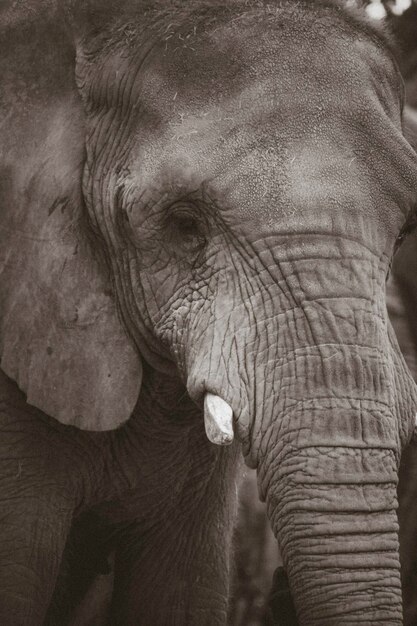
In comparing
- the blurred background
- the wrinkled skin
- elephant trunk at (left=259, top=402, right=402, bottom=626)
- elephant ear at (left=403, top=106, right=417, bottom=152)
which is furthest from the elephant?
the blurred background

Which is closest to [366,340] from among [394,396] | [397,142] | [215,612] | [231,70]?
[394,396]

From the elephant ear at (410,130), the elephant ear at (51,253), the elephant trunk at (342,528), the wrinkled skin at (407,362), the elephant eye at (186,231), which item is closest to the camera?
the elephant trunk at (342,528)

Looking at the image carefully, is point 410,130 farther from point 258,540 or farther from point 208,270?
point 258,540

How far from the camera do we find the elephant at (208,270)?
3379mm

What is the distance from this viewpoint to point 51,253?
3875 mm

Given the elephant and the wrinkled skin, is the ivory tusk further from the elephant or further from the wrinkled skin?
the wrinkled skin

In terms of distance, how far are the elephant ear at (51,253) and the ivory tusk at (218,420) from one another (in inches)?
16.3

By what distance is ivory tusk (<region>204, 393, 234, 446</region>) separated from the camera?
337 centimetres

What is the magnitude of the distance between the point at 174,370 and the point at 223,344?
44 cm

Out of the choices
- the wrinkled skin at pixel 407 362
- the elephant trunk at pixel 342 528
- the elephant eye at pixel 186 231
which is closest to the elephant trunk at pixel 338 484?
the elephant trunk at pixel 342 528

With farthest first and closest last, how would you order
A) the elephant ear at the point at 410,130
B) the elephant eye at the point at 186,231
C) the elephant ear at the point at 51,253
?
the elephant ear at the point at 410,130 → the elephant ear at the point at 51,253 → the elephant eye at the point at 186,231

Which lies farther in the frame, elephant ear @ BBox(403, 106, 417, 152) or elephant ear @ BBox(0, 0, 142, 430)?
elephant ear @ BBox(403, 106, 417, 152)

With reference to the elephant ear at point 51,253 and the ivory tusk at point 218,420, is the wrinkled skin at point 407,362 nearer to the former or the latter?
the elephant ear at point 51,253

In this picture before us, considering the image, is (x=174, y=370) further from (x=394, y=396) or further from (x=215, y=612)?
(x=215, y=612)
